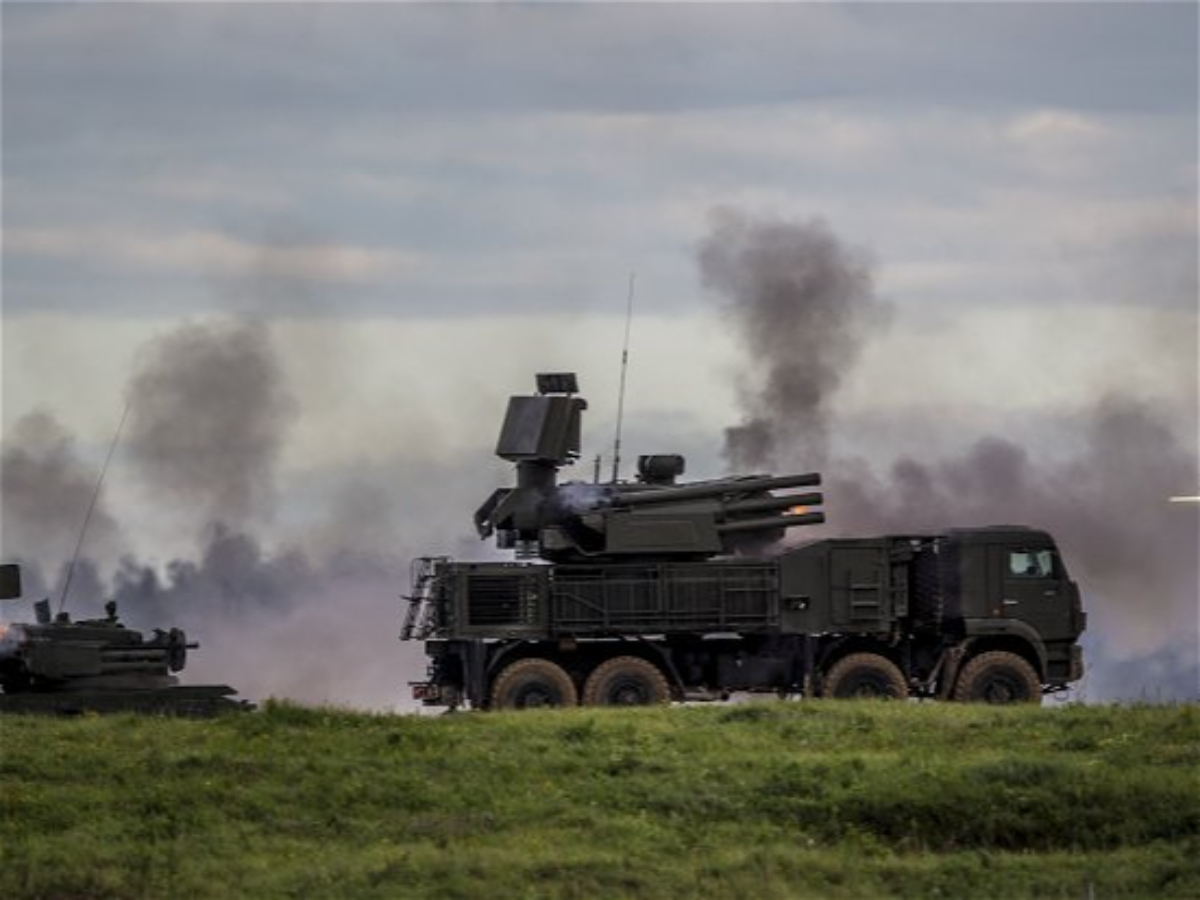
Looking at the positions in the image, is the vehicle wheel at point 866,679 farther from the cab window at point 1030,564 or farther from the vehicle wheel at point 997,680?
the cab window at point 1030,564

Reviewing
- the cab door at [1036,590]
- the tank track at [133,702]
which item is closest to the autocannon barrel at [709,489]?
the cab door at [1036,590]

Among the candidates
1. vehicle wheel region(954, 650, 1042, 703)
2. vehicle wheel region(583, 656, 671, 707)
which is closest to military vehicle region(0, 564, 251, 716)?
vehicle wheel region(583, 656, 671, 707)

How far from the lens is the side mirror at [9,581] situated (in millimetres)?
46125

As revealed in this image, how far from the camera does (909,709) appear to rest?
43.3m

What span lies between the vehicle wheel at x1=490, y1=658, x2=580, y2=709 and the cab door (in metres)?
7.64

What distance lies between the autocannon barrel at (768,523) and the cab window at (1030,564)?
3479 mm

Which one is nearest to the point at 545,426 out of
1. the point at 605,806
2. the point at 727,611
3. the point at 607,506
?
the point at 607,506

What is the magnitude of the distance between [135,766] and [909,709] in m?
12.2

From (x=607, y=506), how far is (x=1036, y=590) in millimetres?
7459

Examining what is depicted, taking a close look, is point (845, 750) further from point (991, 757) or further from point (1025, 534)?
point (1025, 534)

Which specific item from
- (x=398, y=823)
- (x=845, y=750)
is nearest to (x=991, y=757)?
(x=845, y=750)

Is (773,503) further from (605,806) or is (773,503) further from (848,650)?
(605,806)

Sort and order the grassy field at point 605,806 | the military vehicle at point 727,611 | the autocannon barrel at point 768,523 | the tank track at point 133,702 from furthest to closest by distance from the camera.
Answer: the autocannon barrel at point 768,523
the military vehicle at point 727,611
the tank track at point 133,702
the grassy field at point 605,806

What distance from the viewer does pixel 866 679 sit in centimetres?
4866
